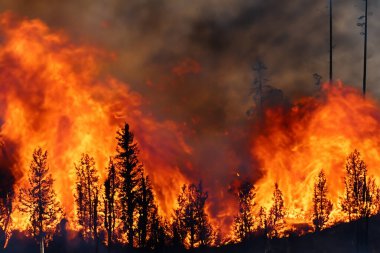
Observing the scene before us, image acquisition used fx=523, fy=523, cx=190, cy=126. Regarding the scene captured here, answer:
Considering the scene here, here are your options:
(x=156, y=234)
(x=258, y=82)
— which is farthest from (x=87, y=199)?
(x=258, y=82)

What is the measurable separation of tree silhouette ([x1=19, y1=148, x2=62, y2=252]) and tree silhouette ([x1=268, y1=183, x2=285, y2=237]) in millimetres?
26577

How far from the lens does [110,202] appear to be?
6197 centimetres

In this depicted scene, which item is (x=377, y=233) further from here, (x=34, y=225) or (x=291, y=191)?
(x=34, y=225)

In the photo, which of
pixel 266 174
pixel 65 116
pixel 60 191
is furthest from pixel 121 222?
pixel 266 174

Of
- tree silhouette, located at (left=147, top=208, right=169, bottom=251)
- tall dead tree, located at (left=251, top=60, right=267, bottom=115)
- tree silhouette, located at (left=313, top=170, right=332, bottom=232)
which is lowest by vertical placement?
tree silhouette, located at (left=147, top=208, right=169, bottom=251)

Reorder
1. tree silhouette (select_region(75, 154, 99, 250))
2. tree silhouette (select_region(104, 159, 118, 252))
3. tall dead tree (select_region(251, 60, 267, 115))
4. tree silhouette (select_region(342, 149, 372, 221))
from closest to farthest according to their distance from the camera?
tree silhouette (select_region(104, 159, 118, 252))
tree silhouette (select_region(75, 154, 99, 250))
tree silhouette (select_region(342, 149, 372, 221))
tall dead tree (select_region(251, 60, 267, 115))

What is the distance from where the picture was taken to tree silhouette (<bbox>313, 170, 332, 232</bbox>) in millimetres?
67688

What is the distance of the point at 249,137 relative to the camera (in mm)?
79188

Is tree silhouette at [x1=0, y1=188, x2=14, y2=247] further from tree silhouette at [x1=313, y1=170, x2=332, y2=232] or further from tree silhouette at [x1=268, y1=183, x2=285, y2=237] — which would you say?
tree silhouette at [x1=313, y1=170, x2=332, y2=232]

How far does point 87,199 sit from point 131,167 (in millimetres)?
7239

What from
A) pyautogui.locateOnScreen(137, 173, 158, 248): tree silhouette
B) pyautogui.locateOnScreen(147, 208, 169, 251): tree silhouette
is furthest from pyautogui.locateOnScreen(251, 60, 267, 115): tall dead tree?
pyautogui.locateOnScreen(147, 208, 169, 251): tree silhouette

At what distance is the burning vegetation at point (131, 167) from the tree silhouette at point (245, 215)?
20 cm

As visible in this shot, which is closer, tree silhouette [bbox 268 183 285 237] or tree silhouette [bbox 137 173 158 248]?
tree silhouette [bbox 137 173 158 248]

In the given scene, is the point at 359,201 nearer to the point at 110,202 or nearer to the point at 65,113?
the point at 110,202
